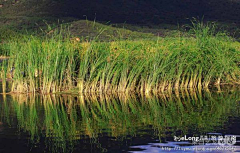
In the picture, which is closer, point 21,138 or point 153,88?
point 21,138

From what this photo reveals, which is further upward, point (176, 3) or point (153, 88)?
point (176, 3)

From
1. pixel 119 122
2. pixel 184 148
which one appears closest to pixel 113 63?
pixel 119 122

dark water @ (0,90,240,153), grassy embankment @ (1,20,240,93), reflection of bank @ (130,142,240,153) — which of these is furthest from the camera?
grassy embankment @ (1,20,240,93)

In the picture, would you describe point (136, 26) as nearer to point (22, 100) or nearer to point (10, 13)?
point (10, 13)

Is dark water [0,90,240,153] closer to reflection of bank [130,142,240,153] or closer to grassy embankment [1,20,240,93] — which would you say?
reflection of bank [130,142,240,153]

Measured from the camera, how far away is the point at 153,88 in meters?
15.1

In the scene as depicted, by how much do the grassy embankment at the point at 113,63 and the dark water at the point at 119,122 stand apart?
1.92 ft

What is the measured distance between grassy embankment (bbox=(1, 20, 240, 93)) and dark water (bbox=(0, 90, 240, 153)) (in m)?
0.58

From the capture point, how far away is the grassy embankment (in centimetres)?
1410

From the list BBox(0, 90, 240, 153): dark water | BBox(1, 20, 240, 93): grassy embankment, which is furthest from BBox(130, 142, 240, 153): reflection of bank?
BBox(1, 20, 240, 93): grassy embankment

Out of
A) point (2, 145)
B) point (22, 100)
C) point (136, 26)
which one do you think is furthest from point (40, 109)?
point (136, 26)

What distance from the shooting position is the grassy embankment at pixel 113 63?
14.1m

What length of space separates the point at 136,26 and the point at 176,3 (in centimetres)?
1888

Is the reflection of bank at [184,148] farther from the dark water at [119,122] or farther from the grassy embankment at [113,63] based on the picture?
the grassy embankment at [113,63]
